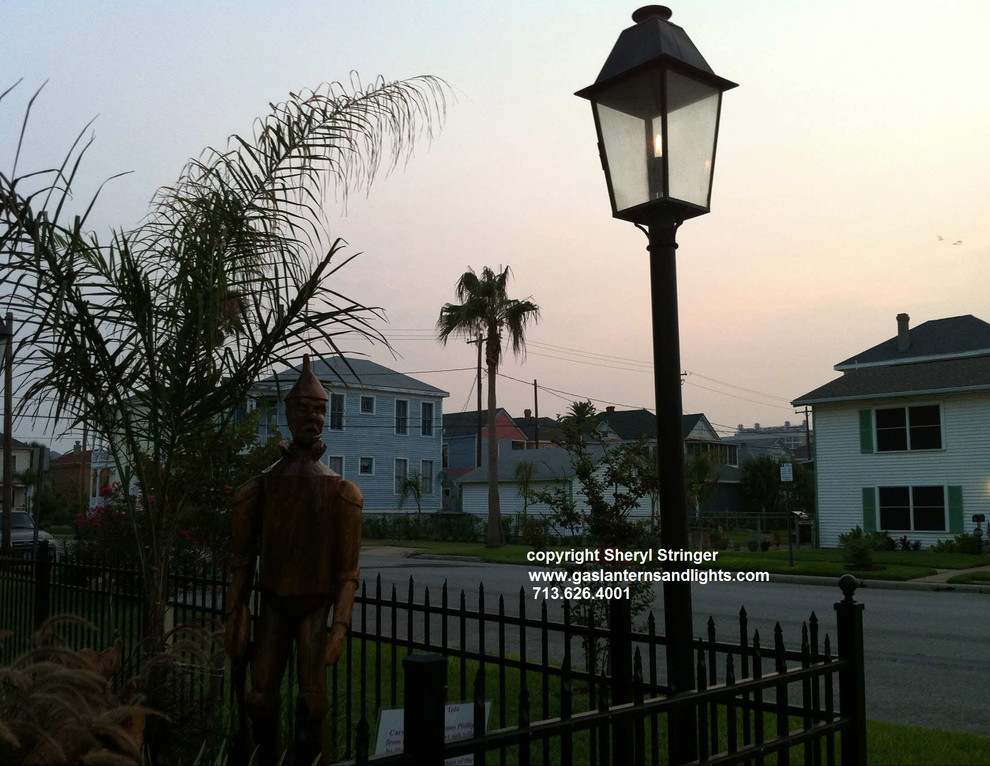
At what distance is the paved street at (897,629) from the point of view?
7.39 meters

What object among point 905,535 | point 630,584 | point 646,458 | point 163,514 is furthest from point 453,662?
point 905,535

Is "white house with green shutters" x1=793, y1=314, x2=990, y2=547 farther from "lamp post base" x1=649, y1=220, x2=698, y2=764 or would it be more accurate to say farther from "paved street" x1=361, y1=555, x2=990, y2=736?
"lamp post base" x1=649, y1=220, x2=698, y2=764

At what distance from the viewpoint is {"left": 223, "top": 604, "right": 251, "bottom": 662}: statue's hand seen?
3779 millimetres

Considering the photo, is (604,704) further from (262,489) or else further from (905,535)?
(905,535)

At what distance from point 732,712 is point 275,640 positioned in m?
1.95

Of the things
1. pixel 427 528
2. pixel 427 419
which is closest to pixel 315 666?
pixel 427 528

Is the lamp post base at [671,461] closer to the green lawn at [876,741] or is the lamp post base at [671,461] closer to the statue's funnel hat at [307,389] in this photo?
the statue's funnel hat at [307,389]

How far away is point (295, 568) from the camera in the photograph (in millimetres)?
3740

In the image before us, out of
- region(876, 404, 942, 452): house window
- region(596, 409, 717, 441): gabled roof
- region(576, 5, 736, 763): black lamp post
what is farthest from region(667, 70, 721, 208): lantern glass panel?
region(596, 409, 717, 441): gabled roof

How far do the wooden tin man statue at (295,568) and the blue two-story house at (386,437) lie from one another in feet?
126

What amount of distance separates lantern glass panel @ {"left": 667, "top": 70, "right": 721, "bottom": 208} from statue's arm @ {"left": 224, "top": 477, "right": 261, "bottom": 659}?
2282 mm

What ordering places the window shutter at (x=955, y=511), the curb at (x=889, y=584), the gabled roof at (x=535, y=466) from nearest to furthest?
the curb at (x=889, y=584) → the window shutter at (x=955, y=511) → the gabled roof at (x=535, y=466)

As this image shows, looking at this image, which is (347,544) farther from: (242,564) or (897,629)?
(897,629)

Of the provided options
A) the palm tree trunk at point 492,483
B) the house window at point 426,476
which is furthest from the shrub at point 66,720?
the house window at point 426,476
